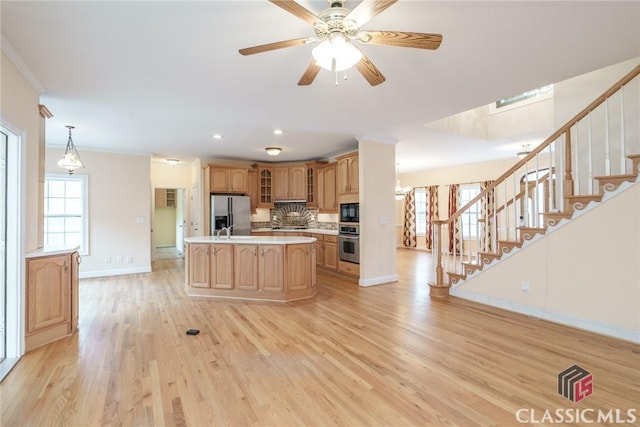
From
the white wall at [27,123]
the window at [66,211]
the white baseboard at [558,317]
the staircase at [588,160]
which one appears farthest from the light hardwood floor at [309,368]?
the window at [66,211]

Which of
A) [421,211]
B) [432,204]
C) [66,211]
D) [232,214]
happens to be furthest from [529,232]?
[66,211]

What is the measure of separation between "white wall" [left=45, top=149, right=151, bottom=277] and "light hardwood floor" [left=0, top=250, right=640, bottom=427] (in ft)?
8.13

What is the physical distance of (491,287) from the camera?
4133 millimetres

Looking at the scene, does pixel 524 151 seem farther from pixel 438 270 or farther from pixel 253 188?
pixel 253 188

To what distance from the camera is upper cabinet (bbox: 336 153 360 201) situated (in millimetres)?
5775

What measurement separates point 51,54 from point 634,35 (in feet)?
15.2

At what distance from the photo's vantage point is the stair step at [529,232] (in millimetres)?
3644

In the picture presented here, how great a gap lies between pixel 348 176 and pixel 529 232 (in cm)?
316

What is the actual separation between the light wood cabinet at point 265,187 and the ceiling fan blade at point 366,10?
241 inches

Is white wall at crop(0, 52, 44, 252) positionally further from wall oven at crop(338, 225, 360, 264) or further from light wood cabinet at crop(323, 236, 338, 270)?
light wood cabinet at crop(323, 236, 338, 270)

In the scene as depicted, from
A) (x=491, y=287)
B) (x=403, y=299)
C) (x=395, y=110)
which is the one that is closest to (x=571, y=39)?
(x=395, y=110)

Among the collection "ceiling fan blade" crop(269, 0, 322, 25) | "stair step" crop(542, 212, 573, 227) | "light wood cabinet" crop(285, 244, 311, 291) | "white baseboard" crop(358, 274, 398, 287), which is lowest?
"white baseboard" crop(358, 274, 398, 287)

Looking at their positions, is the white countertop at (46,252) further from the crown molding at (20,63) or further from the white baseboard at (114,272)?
the white baseboard at (114,272)

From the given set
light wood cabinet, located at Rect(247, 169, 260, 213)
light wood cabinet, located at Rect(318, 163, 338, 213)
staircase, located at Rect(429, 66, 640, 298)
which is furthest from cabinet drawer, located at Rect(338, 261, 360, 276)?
light wood cabinet, located at Rect(247, 169, 260, 213)
